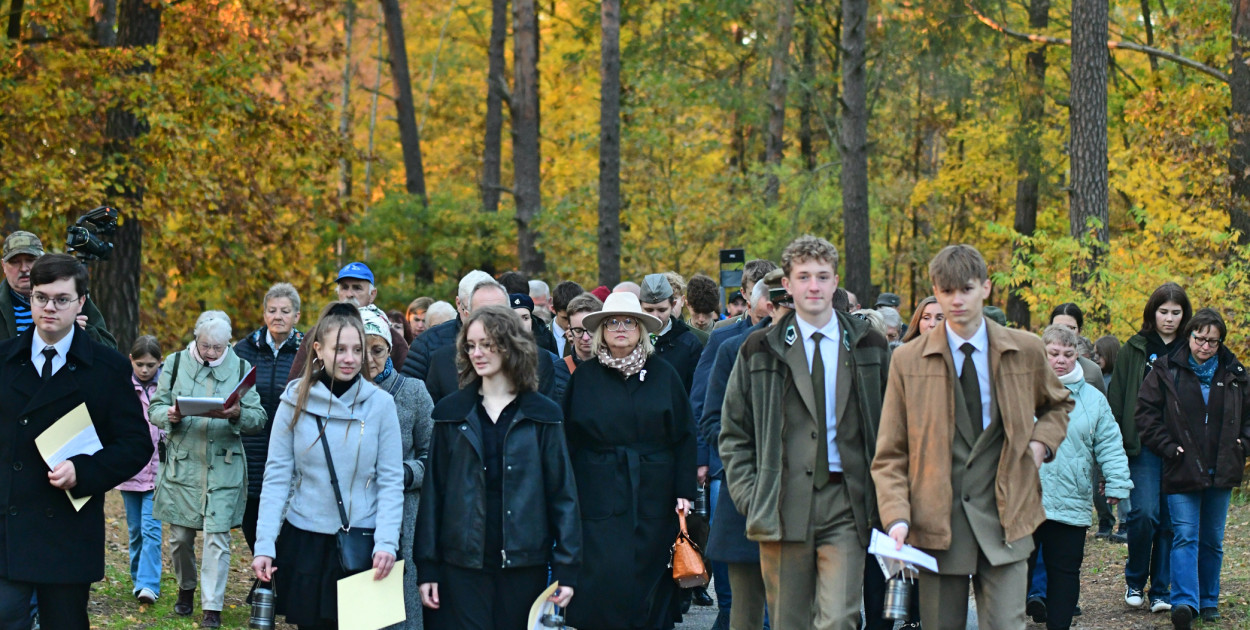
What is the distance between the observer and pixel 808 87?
2897 centimetres

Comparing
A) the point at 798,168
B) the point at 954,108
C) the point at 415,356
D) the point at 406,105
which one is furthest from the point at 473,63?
the point at 415,356

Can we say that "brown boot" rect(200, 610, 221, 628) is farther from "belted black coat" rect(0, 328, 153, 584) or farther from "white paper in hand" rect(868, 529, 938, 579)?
"white paper in hand" rect(868, 529, 938, 579)

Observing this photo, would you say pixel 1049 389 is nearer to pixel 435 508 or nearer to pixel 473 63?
pixel 435 508

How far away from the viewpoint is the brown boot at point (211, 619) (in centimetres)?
891

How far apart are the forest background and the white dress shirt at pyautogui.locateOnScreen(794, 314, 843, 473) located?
31.2 ft

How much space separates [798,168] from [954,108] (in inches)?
186

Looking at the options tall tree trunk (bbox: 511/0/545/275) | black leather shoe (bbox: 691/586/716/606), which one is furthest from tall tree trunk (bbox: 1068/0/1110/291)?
tall tree trunk (bbox: 511/0/545/275)

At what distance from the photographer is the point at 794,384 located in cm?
633

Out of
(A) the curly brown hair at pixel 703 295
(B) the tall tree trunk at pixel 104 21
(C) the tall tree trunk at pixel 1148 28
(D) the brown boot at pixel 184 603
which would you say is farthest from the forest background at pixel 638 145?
(D) the brown boot at pixel 184 603

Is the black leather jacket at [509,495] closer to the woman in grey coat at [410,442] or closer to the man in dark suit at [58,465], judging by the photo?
the woman in grey coat at [410,442]

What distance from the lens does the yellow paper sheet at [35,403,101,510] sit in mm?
5656

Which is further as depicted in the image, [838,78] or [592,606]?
[838,78]

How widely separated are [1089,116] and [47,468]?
15.4 metres

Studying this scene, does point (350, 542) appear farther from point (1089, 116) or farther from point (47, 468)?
point (1089, 116)
